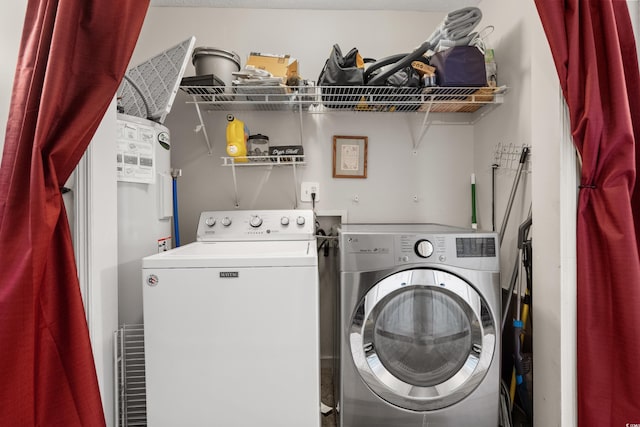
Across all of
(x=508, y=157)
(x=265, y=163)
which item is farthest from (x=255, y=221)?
(x=508, y=157)

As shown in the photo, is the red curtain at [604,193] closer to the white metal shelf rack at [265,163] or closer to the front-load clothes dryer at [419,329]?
the front-load clothes dryer at [419,329]

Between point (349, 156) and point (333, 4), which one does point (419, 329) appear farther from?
point (333, 4)

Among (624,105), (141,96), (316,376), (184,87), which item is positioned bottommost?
(316,376)

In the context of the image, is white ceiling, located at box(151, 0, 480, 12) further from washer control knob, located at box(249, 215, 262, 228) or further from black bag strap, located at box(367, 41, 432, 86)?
washer control knob, located at box(249, 215, 262, 228)

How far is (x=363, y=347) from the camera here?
138 cm

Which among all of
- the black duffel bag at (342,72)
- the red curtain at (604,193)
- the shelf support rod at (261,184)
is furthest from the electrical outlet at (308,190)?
the red curtain at (604,193)

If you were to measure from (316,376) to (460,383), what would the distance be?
2.24ft

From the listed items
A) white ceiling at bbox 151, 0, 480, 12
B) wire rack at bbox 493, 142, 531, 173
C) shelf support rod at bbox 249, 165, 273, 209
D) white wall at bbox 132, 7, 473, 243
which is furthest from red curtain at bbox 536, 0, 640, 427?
shelf support rod at bbox 249, 165, 273, 209

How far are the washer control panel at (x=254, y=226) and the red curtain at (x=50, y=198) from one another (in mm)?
845

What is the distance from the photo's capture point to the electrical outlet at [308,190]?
7.11ft

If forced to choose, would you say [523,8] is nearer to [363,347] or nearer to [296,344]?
[363,347]

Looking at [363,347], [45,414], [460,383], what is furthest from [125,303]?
[460,383]

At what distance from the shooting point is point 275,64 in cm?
181

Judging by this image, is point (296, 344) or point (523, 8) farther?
point (523, 8)
